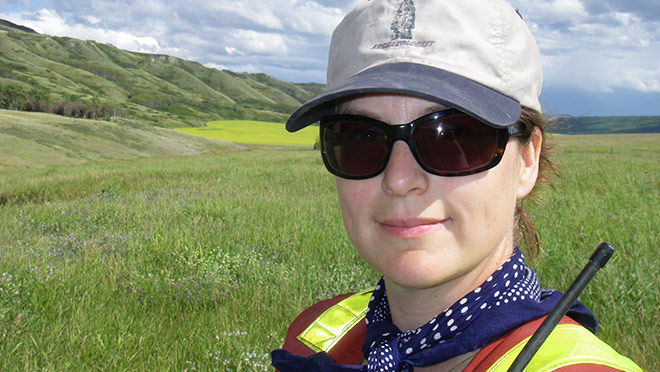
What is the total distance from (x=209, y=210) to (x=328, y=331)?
232 inches

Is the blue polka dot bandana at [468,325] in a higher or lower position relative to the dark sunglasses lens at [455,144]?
lower

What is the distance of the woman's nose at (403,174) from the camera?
1.34 m

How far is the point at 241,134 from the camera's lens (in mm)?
89938

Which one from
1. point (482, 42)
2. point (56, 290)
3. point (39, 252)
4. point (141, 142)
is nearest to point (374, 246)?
point (482, 42)

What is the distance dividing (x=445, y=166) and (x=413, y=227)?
19cm

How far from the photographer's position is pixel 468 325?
1.27 meters

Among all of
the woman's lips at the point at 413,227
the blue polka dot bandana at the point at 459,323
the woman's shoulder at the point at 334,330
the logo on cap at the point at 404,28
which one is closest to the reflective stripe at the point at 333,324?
the woman's shoulder at the point at 334,330

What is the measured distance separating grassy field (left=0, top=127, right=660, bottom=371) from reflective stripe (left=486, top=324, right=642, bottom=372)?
1422 mm

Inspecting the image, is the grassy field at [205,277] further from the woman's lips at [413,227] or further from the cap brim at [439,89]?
the woman's lips at [413,227]

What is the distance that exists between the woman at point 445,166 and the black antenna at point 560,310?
17 centimetres

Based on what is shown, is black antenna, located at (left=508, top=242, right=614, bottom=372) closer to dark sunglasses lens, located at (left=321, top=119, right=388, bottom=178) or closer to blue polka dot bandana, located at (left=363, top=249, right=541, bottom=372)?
blue polka dot bandana, located at (left=363, top=249, right=541, bottom=372)

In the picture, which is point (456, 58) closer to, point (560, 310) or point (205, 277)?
point (560, 310)

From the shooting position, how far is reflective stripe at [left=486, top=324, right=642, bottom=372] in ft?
3.30

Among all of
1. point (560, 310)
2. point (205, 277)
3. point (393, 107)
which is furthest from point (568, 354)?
point (205, 277)
